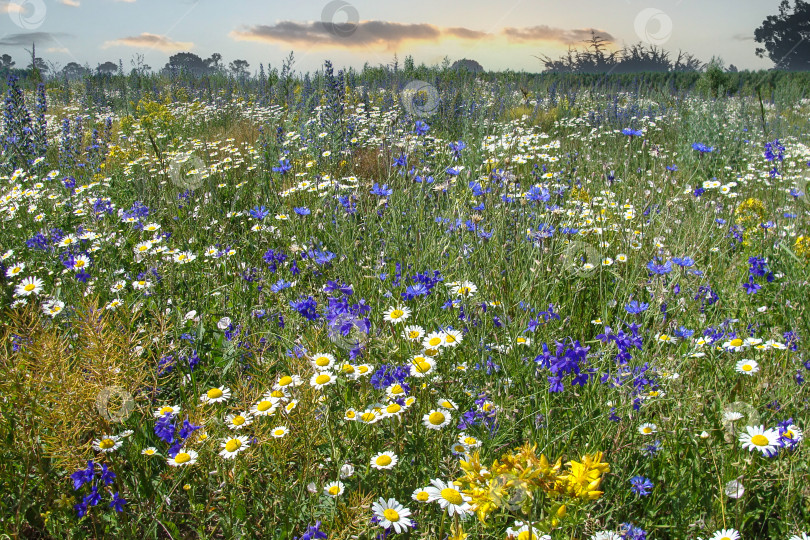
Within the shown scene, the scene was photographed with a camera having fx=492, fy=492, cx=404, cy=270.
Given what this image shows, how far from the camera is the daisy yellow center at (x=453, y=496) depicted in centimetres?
108

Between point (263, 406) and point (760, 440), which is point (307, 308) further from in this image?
point (760, 440)

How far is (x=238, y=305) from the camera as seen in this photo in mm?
2623

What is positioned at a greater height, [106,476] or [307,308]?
[307,308]

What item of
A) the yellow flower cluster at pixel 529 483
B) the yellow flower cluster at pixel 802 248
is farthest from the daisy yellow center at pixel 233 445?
the yellow flower cluster at pixel 802 248

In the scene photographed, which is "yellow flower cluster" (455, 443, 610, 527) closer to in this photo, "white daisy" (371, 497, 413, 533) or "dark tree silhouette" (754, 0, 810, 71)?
"white daisy" (371, 497, 413, 533)

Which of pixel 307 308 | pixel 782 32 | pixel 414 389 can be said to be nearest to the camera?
pixel 414 389

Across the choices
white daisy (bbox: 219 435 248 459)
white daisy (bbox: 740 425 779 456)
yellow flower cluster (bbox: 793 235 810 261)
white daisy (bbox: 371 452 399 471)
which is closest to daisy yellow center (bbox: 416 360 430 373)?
white daisy (bbox: 371 452 399 471)

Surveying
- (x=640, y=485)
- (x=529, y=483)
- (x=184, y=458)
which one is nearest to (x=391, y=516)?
(x=529, y=483)

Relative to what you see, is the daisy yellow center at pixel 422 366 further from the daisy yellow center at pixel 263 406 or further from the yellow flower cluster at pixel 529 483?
the yellow flower cluster at pixel 529 483

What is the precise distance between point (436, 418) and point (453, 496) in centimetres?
33

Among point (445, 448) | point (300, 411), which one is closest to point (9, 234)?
point (300, 411)

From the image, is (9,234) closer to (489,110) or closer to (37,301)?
(37,301)

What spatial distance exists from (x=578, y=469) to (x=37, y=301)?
9.72ft

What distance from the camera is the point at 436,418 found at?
1.41 m
